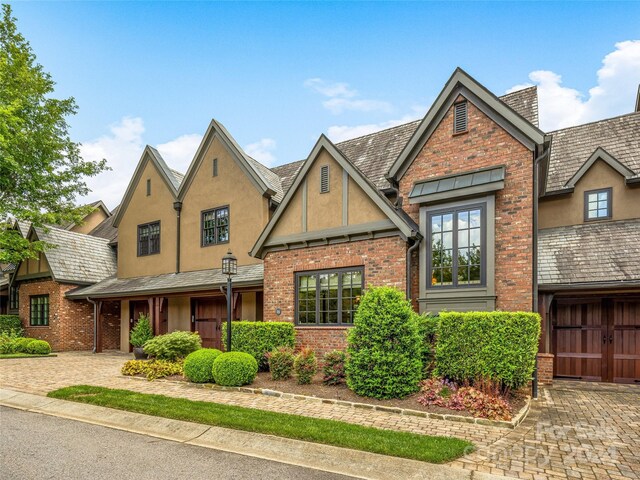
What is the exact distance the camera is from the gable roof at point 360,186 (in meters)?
9.90

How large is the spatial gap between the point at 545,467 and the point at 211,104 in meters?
16.9

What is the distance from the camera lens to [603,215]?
459 inches

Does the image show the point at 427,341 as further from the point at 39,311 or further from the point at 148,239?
the point at 39,311

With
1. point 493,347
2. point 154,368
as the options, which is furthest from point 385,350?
point 154,368

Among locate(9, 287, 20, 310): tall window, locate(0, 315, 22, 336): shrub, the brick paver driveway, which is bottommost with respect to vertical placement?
locate(0, 315, 22, 336): shrub

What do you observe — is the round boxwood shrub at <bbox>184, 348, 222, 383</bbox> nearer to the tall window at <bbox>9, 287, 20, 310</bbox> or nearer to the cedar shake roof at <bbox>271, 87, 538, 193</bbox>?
the cedar shake roof at <bbox>271, 87, 538, 193</bbox>

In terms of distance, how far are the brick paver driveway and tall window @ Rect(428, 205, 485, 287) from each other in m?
2.98

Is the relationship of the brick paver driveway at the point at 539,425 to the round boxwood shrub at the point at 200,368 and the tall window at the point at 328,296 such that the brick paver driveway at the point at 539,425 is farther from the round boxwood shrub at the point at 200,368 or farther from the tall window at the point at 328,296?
the tall window at the point at 328,296

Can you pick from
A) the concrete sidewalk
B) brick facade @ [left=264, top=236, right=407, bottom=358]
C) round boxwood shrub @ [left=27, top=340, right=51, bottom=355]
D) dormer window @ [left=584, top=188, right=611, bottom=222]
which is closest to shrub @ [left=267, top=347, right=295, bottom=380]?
brick facade @ [left=264, top=236, right=407, bottom=358]

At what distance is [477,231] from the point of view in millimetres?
9523

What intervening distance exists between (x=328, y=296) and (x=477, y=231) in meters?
4.20

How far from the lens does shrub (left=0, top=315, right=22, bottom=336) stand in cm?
1954

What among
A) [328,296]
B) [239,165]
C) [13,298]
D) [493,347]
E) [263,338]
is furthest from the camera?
[13,298]

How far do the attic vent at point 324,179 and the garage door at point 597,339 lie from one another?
7.05 meters
